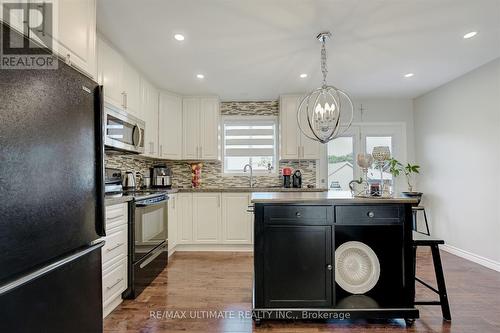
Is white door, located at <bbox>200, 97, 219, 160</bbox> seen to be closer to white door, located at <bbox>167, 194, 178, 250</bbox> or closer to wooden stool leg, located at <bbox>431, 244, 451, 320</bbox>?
white door, located at <bbox>167, 194, 178, 250</bbox>

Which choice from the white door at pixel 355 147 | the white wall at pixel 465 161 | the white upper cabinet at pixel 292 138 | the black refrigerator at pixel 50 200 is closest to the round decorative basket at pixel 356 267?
the black refrigerator at pixel 50 200

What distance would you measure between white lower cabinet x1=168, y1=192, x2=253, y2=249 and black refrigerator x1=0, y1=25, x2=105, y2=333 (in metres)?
2.41

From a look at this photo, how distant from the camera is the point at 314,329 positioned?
6.18 feet

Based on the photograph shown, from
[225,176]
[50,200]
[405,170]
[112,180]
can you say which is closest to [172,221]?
[112,180]

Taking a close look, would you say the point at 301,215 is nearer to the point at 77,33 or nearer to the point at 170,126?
the point at 77,33

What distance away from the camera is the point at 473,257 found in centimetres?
333

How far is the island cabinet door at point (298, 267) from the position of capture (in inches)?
75.3

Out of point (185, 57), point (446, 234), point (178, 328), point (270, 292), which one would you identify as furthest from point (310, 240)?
point (446, 234)

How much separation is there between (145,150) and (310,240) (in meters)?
2.50

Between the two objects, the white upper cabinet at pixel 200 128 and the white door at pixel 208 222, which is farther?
the white upper cabinet at pixel 200 128

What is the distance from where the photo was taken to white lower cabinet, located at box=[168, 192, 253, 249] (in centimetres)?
389

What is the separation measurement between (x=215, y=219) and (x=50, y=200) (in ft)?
9.55

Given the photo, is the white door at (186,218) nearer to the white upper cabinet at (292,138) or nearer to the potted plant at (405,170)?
the white upper cabinet at (292,138)

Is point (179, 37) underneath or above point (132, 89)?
above
